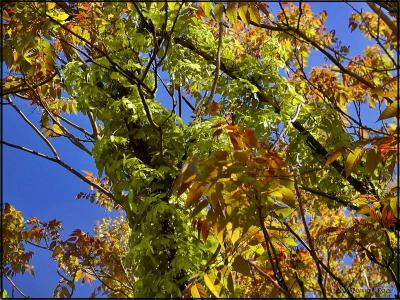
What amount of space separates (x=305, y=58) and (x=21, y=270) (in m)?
5.57

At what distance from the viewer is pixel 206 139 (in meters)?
3.22

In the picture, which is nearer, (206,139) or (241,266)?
(241,266)

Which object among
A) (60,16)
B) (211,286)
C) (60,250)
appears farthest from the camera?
(60,250)

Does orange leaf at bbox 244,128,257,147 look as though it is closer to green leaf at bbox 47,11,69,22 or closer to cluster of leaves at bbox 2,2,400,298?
cluster of leaves at bbox 2,2,400,298

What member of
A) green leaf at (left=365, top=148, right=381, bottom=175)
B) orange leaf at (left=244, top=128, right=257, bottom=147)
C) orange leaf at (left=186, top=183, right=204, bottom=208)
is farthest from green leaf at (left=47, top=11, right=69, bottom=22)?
green leaf at (left=365, top=148, right=381, bottom=175)

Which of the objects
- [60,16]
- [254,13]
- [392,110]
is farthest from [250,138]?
[60,16]

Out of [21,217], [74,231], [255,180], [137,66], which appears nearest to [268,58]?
[137,66]

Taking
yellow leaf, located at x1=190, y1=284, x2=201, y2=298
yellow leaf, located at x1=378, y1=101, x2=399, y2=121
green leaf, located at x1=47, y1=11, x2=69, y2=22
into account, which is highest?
green leaf, located at x1=47, y1=11, x2=69, y2=22

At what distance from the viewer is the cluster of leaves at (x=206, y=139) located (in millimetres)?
1917

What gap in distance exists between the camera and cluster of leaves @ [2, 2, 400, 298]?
6.29ft

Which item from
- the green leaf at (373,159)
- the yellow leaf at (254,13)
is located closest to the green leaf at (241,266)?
the green leaf at (373,159)

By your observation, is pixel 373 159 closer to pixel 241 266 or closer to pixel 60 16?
pixel 241 266

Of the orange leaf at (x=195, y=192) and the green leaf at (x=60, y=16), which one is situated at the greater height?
the green leaf at (x=60, y=16)

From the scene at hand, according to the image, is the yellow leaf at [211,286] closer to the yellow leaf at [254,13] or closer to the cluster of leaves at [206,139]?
the cluster of leaves at [206,139]
